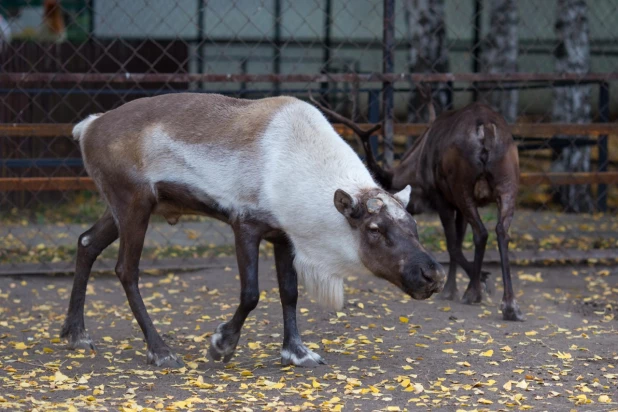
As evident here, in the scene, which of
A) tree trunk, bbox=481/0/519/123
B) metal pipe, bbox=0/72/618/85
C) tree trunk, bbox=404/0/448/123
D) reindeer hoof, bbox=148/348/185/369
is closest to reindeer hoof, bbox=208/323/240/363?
reindeer hoof, bbox=148/348/185/369

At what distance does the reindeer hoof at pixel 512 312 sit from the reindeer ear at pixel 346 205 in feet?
5.99

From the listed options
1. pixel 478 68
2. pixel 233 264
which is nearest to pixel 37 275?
pixel 233 264

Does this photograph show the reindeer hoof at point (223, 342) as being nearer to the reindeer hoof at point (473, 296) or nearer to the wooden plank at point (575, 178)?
the reindeer hoof at point (473, 296)

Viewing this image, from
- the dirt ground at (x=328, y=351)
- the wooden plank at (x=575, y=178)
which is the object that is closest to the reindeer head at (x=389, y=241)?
the dirt ground at (x=328, y=351)

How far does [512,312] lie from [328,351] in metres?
1.40

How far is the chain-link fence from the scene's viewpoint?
759 cm

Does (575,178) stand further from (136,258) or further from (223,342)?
(136,258)

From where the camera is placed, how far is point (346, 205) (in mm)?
4668

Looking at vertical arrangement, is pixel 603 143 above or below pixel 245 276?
above

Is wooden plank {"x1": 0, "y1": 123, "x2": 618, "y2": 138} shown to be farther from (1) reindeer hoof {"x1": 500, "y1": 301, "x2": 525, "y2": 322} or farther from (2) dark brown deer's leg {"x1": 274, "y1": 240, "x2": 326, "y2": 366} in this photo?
(2) dark brown deer's leg {"x1": 274, "y1": 240, "x2": 326, "y2": 366}

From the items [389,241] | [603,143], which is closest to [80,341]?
[389,241]

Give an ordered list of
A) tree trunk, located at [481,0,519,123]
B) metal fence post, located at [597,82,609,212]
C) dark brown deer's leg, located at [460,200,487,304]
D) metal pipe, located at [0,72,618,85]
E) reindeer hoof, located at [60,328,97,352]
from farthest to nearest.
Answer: tree trunk, located at [481,0,519,123]
metal fence post, located at [597,82,609,212]
metal pipe, located at [0,72,618,85]
dark brown deer's leg, located at [460,200,487,304]
reindeer hoof, located at [60,328,97,352]

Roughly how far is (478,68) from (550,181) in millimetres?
4750

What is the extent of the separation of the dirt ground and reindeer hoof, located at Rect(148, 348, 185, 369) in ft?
0.21
